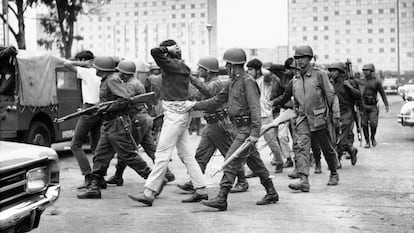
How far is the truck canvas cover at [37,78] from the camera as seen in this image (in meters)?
12.3

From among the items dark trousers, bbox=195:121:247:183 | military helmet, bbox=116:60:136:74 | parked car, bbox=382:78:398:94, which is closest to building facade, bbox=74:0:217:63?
parked car, bbox=382:78:398:94

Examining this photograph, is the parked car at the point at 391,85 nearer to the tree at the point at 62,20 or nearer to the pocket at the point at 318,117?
the tree at the point at 62,20

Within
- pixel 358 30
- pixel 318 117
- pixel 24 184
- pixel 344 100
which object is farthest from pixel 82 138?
pixel 358 30

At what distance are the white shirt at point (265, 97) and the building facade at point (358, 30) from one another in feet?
96.4

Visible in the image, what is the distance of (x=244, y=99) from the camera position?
7.54 m

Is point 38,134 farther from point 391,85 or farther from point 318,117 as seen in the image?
point 391,85

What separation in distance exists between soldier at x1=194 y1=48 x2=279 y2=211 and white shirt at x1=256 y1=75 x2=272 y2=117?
2823mm

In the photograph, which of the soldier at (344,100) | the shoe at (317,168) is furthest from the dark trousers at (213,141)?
the soldier at (344,100)

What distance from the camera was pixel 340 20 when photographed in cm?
5300

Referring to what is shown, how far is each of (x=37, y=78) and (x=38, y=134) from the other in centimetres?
111

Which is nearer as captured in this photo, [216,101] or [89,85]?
[216,101]

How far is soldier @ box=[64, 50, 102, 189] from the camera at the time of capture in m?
8.84

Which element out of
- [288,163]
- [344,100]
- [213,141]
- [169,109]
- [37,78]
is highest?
[37,78]

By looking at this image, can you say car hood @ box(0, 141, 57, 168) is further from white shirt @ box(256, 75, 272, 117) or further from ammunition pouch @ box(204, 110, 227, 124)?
white shirt @ box(256, 75, 272, 117)
